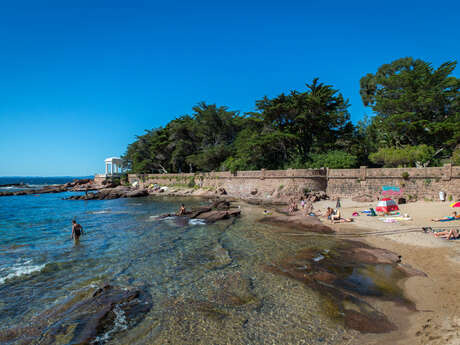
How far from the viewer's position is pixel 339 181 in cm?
2656

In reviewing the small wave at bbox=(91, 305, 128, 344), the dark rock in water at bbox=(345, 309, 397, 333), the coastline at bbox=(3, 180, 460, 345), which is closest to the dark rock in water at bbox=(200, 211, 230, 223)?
the coastline at bbox=(3, 180, 460, 345)

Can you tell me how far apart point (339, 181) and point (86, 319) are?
2596 centimetres

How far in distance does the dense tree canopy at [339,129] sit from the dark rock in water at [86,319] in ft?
88.3

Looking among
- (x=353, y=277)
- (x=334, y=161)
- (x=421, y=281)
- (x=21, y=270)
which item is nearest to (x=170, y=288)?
(x=353, y=277)

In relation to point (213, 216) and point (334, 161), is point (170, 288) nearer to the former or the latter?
point (213, 216)

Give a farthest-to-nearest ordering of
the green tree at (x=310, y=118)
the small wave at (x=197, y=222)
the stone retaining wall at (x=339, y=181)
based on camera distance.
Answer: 1. the green tree at (x=310, y=118)
2. the stone retaining wall at (x=339, y=181)
3. the small wave at (x=197, y=222)

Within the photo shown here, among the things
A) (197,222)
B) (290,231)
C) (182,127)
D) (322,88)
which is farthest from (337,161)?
(182,127)

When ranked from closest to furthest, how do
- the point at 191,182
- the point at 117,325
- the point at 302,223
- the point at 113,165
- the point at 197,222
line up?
the point at 117,325, the point at 302,223, the point at 197,222, the point at 191,182, the point at 113,165

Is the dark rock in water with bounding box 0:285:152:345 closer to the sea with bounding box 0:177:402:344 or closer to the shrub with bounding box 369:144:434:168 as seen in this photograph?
the sea with bounding box 0:177:402:344

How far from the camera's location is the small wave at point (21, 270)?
910 centimetres

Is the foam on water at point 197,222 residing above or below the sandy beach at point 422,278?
below

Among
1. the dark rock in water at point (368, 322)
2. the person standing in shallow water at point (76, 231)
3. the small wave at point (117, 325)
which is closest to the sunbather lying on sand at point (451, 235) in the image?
the dark rock in water at point (368, 322)

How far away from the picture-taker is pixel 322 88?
35062mm

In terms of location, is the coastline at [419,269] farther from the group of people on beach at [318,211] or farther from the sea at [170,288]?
the sea at [170,288]
